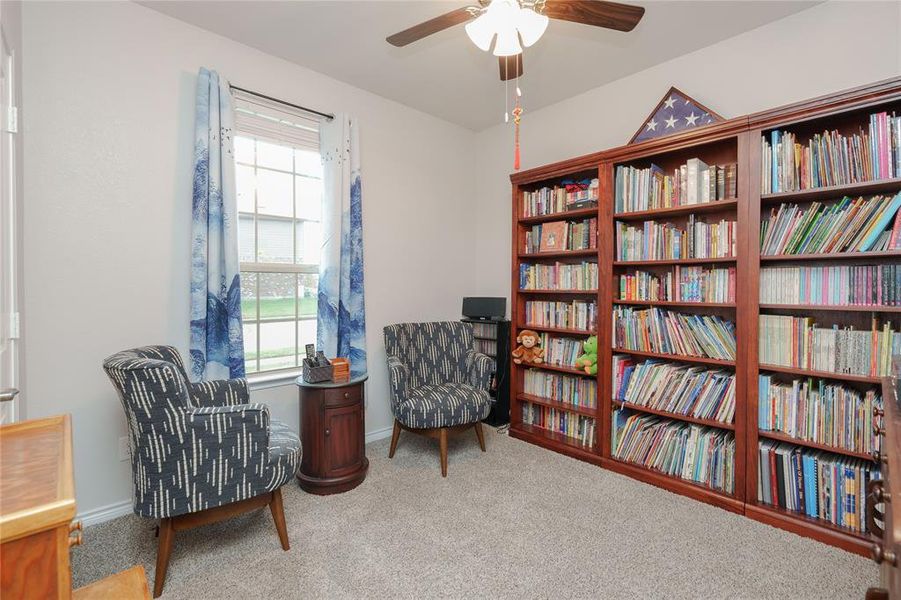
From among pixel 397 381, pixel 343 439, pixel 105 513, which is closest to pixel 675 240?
pixel 397 381

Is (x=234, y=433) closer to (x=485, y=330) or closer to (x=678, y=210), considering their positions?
(x=485, y=330)

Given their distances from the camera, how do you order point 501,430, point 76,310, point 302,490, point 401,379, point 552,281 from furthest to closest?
point 501,430 → point 552,281 → point 401,379 → point 302,490 → point 76,310

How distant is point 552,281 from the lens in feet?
10.2

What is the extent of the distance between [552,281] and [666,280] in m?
0.81

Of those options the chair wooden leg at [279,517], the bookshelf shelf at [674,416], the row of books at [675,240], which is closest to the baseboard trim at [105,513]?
the chair wooden leg at [279,517]

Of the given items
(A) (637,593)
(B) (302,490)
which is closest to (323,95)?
(B) (302,490)

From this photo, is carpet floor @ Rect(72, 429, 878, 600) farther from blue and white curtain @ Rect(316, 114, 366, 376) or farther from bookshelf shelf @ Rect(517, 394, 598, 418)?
blue and white curtain @ Rect(316, 114, 366, 376)

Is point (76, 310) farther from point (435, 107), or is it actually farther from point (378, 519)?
point (435, 107)

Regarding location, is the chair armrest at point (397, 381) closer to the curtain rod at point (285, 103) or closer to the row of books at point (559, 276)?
the row of books at point (559, 276)

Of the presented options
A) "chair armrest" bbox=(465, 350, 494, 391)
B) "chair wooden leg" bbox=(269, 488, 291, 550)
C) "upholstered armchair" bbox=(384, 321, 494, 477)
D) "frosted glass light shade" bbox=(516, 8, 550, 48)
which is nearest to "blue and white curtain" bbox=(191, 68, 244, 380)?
"chair wooden leg" bbox=(269, 488, 291, 550)

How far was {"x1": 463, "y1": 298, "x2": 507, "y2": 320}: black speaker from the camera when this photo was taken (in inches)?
136

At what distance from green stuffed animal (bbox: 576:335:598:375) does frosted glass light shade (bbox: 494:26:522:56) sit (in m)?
1.84

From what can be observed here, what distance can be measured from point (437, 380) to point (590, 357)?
112 cm

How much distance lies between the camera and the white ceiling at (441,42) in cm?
219
